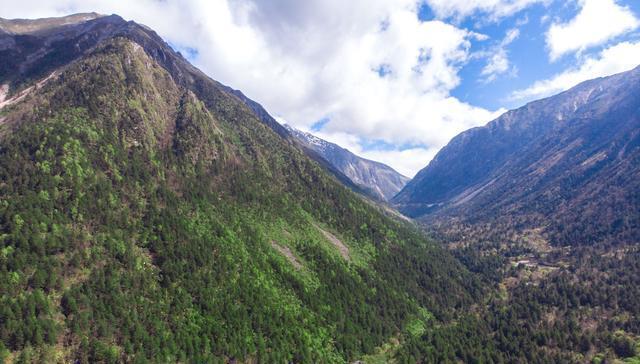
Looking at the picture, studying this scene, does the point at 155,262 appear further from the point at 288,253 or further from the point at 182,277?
the point at 288,253

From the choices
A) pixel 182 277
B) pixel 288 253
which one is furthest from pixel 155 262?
pixel 288 253

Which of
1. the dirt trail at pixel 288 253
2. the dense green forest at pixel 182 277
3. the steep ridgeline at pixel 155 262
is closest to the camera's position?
the steep ridgeline at pixel 155 262

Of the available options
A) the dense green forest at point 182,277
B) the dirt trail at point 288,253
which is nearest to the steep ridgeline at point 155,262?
the dense green forest at point 182,277

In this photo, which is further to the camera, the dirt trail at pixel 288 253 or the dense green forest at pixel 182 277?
the dirt trail at pixel 288 253

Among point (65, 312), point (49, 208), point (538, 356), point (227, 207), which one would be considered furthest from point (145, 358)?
point (538, 356)

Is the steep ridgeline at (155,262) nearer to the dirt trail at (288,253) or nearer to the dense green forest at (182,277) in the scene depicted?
the dense green forest at (182,277)

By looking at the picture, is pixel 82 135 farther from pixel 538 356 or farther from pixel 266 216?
pixel 538 356

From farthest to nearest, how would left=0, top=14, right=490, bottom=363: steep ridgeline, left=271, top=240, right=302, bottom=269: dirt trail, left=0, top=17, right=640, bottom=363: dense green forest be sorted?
left=271, top=240, right=302, bottom=269: dirt trail, left=0, top=17, right=640, bottom=363: dense green forest, left=0, top=14, right=490, bottom=363: steep ridgeline

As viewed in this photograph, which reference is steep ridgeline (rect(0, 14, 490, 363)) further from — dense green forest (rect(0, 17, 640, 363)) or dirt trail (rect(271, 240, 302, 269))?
dirt trail (rect(271, 240, 302, 269))

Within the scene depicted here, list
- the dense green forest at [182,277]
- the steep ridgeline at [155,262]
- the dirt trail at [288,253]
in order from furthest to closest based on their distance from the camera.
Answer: the dirt trail at [288,253] → the dense green forest at [182,277] → the steep ridgeline at [155,262]

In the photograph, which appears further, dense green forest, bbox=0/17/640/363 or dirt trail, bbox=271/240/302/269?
dirt trail, bbox=271/240/302/269

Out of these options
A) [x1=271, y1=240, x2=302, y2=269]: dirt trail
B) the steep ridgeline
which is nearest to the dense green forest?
the steep ridgeline
